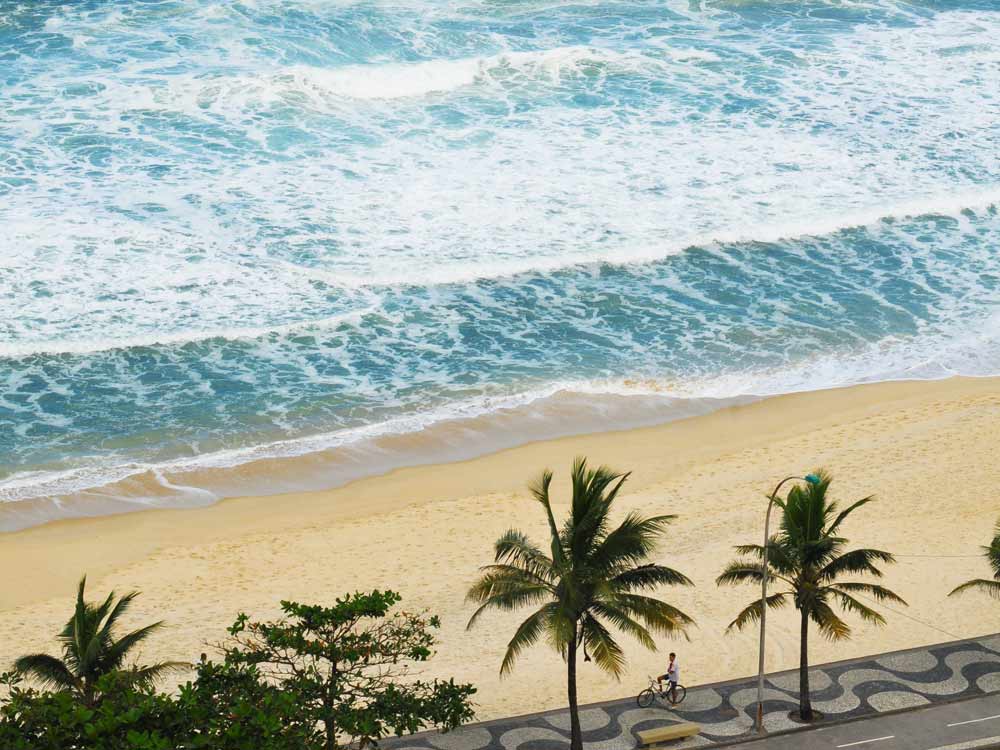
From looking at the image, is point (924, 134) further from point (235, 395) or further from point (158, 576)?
point (158, 576)

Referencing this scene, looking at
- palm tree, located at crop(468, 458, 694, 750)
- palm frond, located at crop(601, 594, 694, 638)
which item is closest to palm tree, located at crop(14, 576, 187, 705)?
palm tree, located at crop(468, 458, 694, 750)

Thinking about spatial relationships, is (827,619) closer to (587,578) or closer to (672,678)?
(672,678)

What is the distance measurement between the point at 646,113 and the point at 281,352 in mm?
19593

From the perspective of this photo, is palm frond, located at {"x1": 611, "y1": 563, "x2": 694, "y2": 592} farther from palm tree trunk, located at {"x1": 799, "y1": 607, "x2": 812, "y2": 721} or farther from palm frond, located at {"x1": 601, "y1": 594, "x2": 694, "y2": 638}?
palm tree trunk, located at {"x1": 799, "y1": 607, "x2": 812, "y2": 721}

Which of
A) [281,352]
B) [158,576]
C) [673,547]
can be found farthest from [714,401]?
[158,576]

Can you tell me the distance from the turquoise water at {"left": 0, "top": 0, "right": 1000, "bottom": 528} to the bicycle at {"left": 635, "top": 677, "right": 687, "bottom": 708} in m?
9.78

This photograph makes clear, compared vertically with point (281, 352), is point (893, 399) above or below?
below

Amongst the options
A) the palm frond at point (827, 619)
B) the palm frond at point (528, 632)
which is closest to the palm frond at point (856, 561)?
the palm frond at point (827, 619)

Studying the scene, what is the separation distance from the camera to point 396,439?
105ft

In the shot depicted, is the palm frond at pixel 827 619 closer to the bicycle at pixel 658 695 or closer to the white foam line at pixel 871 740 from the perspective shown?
the white foam line at pixel 871 740

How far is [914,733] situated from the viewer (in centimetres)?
2225

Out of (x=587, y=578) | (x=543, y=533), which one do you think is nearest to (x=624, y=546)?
(x=587, y=578)

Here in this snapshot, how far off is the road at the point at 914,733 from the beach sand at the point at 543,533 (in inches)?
86.8

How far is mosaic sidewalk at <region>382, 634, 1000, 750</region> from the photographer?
22.1 metres
